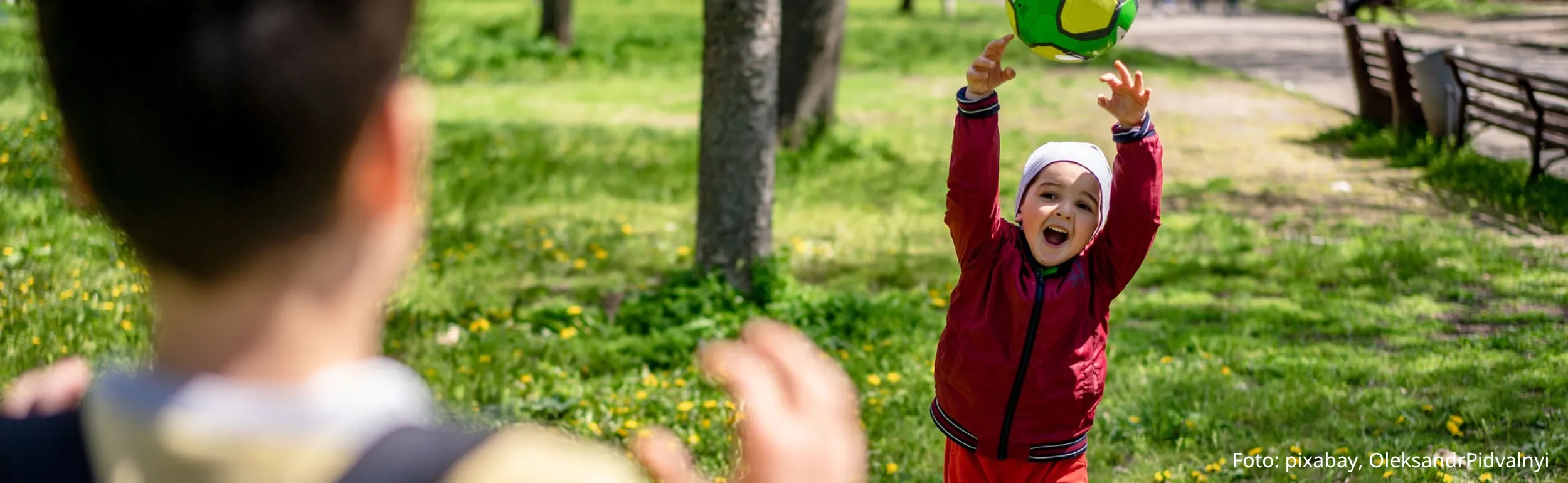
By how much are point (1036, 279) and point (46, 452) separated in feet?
8.37

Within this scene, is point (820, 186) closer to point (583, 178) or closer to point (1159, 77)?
point (583, 178)

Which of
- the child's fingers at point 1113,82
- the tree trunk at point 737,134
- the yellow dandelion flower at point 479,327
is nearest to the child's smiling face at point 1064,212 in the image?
the child's fingers at point 1113,82

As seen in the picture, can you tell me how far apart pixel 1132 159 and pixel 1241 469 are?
198 cm

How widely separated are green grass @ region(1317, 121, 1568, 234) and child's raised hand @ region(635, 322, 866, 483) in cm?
799

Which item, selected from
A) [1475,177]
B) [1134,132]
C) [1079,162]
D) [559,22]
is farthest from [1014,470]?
[559,22]

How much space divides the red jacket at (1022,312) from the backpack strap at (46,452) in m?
2.40

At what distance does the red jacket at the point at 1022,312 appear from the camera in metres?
3.24

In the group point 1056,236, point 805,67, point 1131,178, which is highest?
point 1131,178

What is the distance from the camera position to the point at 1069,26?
3934 mm

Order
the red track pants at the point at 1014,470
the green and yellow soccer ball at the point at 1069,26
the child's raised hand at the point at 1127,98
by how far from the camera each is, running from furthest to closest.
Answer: the green and yellow soccer ball at the point at 1069,26 < the red track pants at the point at 1014,470 < the child's raised hand at the point at 1127,98

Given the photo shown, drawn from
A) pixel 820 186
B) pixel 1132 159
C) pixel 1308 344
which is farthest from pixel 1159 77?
pixel 1132 159

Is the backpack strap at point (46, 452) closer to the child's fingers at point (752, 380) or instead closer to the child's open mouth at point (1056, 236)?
the child's fingers at point (752, 380)

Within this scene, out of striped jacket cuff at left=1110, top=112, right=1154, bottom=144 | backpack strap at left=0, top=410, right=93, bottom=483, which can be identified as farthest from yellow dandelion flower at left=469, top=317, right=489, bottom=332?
backpack strap at left=0, top=410, right=93, bottom=483

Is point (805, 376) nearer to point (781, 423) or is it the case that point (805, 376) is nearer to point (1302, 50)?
point (781, 423)
